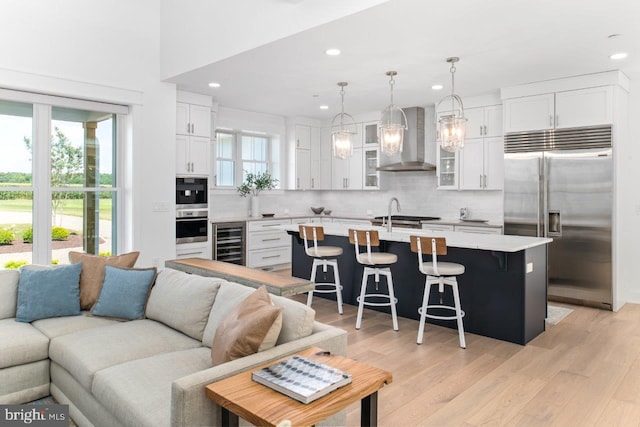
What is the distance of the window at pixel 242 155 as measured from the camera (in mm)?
7391

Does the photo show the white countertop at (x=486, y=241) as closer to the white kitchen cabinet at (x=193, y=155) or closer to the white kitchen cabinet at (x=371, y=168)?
the white kitchen cabinet at (x=193, y=155)

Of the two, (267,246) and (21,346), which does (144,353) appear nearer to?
(21,346)

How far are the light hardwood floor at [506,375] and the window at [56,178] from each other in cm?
308

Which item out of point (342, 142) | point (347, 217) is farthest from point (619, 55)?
point (347, 217)

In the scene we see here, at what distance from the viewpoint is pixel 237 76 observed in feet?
17.3

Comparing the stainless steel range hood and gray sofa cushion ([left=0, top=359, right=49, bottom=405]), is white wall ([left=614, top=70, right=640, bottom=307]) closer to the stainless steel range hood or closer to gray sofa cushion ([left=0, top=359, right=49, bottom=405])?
the stainless steel range hood

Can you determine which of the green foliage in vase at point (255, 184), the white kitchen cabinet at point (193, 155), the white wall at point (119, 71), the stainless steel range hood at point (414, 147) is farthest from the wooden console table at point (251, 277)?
the stainless steel range hood at point (414, 147)

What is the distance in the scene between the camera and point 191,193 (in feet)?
19.9

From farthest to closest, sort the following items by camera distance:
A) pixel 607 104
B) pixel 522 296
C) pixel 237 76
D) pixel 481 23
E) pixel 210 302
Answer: pixel 237 76
pixel 607 104
pixel 522 296
pixel 481 23
pixel 210 302

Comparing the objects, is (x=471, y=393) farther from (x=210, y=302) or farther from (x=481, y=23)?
(x=481, y=23)

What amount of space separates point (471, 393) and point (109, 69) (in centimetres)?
507

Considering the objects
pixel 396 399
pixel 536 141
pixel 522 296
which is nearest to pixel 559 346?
pixel 522 296

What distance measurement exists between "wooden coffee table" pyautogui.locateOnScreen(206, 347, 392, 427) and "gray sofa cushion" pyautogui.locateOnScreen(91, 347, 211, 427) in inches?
12.4

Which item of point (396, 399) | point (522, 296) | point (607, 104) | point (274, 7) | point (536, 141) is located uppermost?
point (274, 7)
